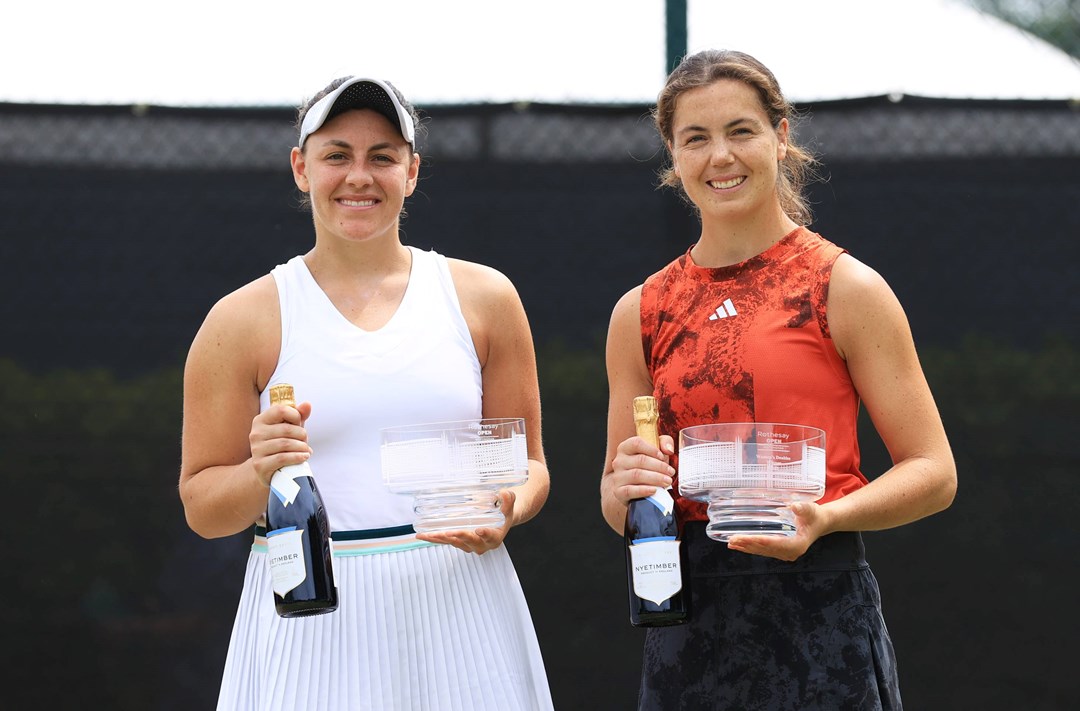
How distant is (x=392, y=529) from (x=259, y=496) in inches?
9.2

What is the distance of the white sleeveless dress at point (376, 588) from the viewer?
224 centimetres

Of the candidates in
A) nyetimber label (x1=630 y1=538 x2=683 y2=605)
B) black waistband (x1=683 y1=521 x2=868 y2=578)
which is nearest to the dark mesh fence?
black waistband (x1=683 y1=521 x2=868 y2=578)

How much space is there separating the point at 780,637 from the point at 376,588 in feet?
2.25

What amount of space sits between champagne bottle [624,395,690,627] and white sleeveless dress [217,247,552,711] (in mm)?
327

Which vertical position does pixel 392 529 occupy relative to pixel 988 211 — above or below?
below

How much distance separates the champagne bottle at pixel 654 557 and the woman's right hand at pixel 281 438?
1.75ft

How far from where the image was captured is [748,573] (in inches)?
83.8

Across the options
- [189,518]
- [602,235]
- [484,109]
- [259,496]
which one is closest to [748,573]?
[259,496]

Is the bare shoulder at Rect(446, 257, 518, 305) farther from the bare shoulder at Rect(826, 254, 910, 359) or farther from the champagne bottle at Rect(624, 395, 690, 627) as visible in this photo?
the bare shoulder at Rect(826, 254, 910, 359)

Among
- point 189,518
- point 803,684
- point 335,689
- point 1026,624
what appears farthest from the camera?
point 1026,624

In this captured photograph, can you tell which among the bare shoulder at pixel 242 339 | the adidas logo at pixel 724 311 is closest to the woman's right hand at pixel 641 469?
the adidas logo at pixel 724 311

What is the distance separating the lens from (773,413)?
2111 millimetres

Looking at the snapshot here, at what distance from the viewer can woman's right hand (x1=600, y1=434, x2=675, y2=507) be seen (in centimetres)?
205

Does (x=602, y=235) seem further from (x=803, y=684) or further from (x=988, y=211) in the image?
(x=803, y=684)
